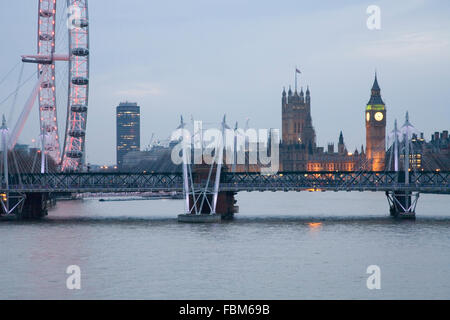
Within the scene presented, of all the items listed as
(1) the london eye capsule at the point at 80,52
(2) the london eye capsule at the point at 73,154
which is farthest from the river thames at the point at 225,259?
(2) the london eye capsule at the point at 73,154

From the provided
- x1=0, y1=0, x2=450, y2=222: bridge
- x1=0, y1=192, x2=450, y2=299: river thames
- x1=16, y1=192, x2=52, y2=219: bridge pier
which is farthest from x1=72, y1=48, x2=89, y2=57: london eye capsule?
x1=0, y1=192, x2=450, y2=299: river thames

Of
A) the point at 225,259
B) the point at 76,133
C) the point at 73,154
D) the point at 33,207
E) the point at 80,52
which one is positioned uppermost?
the point at 80,52

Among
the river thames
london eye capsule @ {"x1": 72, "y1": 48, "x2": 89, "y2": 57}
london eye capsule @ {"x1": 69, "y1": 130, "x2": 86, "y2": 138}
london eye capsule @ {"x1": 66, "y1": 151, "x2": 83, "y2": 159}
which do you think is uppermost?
london eye capsule @ {"x1": 72, "y1": 48, "x2": 89, "y2": 57}

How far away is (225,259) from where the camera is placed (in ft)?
150

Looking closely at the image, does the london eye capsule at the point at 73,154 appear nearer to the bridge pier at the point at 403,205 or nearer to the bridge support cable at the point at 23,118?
the bridge support cable at the point at 23,118

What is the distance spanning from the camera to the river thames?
36.2 m

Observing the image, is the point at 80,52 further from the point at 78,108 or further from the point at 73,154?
the point at 73,154

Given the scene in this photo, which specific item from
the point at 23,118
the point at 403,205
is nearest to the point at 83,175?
the point at 23,118

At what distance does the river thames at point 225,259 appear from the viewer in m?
36.2

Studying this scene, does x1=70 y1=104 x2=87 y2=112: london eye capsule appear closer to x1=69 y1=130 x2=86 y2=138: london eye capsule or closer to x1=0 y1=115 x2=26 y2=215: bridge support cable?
x1=69 y1=130 x2=86 y2=138: london eye capsule

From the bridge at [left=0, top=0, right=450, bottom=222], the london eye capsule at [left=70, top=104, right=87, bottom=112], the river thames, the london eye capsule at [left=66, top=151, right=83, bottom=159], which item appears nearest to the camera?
the river thames

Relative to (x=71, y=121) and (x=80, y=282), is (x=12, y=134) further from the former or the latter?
(x=80, y=282)

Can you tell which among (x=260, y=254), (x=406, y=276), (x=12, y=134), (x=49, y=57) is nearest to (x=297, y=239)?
(x=260, y=254)
